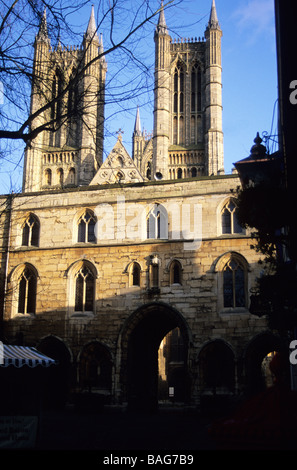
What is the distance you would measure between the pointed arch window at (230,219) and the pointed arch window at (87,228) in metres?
5.45

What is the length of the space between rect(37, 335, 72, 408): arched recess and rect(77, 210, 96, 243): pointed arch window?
13.9 feet

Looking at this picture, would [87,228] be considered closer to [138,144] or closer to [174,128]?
[174,128]

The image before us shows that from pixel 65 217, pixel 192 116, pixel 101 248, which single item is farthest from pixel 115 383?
pixel 192 116

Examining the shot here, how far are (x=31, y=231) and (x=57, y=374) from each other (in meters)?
6.20

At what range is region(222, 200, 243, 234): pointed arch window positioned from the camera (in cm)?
2167

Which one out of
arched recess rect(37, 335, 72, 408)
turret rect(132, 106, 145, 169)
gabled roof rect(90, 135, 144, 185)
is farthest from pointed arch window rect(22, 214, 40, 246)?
turret rect(132, 106, 145, 169)

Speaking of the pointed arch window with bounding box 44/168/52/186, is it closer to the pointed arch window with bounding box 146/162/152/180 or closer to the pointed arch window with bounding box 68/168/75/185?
the pointed arch window with bounding box 68/168/75/185

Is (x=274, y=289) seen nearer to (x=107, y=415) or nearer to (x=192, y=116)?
(x=107, y=415)

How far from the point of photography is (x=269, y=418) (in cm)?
537

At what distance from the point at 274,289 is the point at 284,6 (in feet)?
16.0

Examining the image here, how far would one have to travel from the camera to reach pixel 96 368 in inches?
849

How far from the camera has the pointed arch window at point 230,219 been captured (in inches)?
853
